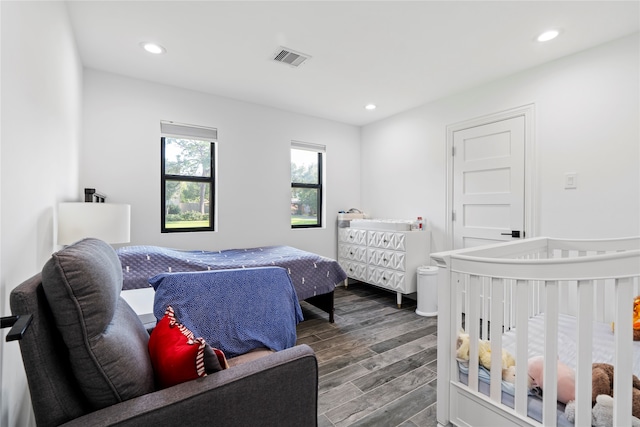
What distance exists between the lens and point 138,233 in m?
3.08

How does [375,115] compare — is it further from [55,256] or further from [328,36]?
[55,256]

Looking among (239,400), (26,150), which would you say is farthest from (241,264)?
(239,400)

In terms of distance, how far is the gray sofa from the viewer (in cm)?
74

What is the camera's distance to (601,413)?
1.11 meters

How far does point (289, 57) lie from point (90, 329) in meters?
2.51

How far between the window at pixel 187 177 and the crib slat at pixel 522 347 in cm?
315

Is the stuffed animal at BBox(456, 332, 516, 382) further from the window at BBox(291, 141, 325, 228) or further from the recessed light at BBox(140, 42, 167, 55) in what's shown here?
the recessed light at BBox(140, 42, 167, 55)

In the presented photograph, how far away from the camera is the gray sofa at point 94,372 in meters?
0.74

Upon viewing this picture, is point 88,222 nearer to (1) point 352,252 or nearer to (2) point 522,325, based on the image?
(2) point 522,325

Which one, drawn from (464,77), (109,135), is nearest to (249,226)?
(109,135)

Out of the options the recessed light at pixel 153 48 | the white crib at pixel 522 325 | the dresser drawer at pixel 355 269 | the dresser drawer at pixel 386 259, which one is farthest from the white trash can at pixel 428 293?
the recessed light at pixel 153 48

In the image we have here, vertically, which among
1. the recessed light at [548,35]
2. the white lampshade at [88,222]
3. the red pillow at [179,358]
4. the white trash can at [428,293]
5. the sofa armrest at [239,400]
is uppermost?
the recessed light at [548,35]

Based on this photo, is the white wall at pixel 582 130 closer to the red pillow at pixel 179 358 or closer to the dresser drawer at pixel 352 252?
the dresser drawer at pixel 352 252

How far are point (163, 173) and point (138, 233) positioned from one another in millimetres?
704
